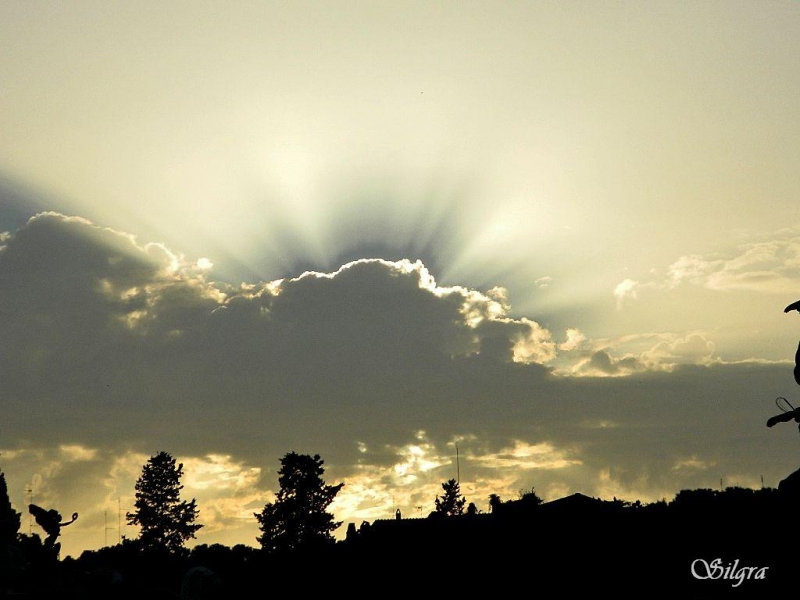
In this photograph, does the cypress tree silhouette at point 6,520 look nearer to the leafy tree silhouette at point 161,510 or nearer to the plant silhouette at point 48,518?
the plant silhouette at point 48,518

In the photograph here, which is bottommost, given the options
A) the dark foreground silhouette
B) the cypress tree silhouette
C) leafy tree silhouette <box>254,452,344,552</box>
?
the cypress tree silhouette

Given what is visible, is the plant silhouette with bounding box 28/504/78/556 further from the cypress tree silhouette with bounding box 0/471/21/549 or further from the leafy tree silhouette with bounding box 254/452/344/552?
the leafy tree silhouette with bounding box 254/452/344/552

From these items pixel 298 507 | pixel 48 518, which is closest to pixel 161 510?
pixel 298 507

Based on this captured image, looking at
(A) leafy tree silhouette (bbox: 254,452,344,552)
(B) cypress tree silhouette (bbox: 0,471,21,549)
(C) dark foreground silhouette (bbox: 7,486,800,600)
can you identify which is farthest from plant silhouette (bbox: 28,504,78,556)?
(A) leafy tree silhouette (bbox: 254,452,344,552)

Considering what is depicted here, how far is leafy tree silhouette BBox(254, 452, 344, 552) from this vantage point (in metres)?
108

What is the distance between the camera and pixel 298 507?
110 m

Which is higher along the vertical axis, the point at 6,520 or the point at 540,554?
the point at 540,554

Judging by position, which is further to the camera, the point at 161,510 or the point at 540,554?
the point at 161,510

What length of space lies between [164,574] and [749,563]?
56.5 m

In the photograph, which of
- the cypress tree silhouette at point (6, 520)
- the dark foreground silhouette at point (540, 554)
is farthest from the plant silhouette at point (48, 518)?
the dark foreground silhouette at point (540, 554)

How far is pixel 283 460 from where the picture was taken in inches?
4412

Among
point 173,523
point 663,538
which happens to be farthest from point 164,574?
point 663,538

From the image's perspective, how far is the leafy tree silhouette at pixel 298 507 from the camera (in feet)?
353

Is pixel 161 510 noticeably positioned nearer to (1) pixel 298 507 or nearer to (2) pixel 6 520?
(1) pixel 298 507
